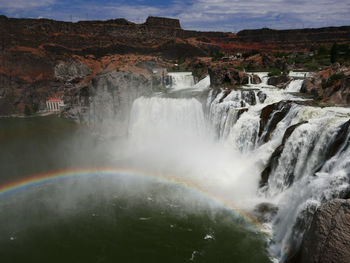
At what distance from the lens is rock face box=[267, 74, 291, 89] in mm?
27316

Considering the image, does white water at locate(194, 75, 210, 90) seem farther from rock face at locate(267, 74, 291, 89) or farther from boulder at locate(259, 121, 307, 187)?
boulder at locate(259, 121, 307, 187)

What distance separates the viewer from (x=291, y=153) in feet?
46.2

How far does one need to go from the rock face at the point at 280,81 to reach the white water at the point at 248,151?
1419 millimetres

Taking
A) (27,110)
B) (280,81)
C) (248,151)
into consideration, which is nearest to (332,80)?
(280,81)

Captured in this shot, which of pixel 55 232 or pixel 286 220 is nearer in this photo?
pixel 286 220

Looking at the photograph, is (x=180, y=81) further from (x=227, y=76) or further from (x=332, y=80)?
(x=332, y=80)

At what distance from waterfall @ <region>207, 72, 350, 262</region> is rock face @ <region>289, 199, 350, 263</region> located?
2.80 metres

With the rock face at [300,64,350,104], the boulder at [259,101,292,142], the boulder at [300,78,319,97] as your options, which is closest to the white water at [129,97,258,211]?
the boulder at [259,101,292,142]

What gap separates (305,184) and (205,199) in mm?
6816

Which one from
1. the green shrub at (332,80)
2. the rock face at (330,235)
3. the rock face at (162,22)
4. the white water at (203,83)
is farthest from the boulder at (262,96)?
the rock face at (162,22)

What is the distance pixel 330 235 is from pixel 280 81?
24.5 meters

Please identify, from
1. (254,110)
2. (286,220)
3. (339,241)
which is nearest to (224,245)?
(286,220)

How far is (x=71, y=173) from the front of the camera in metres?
23.5

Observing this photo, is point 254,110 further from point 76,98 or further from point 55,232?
point 76,98
